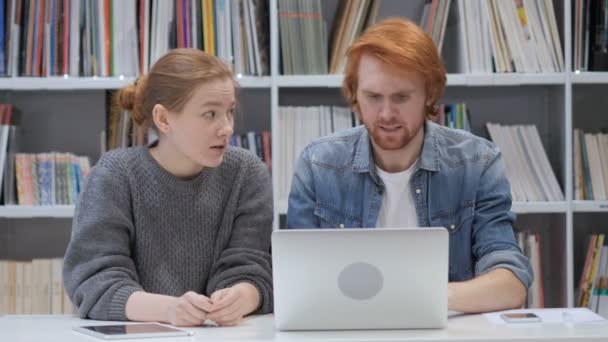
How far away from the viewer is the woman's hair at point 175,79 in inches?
75.5

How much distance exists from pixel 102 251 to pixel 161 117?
341mm

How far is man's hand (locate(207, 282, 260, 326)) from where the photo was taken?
61.7 inches

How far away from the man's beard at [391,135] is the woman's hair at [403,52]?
0.10 meters

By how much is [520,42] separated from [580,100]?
0.40 m

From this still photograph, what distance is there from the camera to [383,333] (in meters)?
1.39

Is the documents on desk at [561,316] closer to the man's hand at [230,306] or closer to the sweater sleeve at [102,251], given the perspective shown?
the man's hand at [230,306]

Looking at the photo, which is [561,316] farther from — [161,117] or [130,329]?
[161,117]

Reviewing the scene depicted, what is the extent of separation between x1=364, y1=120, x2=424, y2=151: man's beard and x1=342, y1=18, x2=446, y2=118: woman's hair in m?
0.10

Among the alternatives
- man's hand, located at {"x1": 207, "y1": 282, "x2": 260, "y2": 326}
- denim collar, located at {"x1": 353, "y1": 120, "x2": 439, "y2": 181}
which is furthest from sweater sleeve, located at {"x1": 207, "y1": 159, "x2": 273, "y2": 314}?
denim collar, located at {"x1": 353, "y1": 120, "x2": 439, "y2": 181}

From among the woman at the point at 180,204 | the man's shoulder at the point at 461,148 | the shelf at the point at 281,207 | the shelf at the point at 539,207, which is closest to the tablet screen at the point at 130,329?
the woman at the point at 180,204

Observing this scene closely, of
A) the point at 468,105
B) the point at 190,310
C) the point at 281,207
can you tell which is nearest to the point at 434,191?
the point at 190,310

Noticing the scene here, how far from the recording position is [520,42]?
2838 mm

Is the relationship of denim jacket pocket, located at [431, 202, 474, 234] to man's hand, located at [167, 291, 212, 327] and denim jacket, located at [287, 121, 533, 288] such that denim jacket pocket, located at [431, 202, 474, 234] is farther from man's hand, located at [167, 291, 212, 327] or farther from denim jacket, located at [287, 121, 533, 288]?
man's hand, located at [167, 291, 212, 327]

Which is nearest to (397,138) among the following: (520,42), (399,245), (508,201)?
(508,201)
